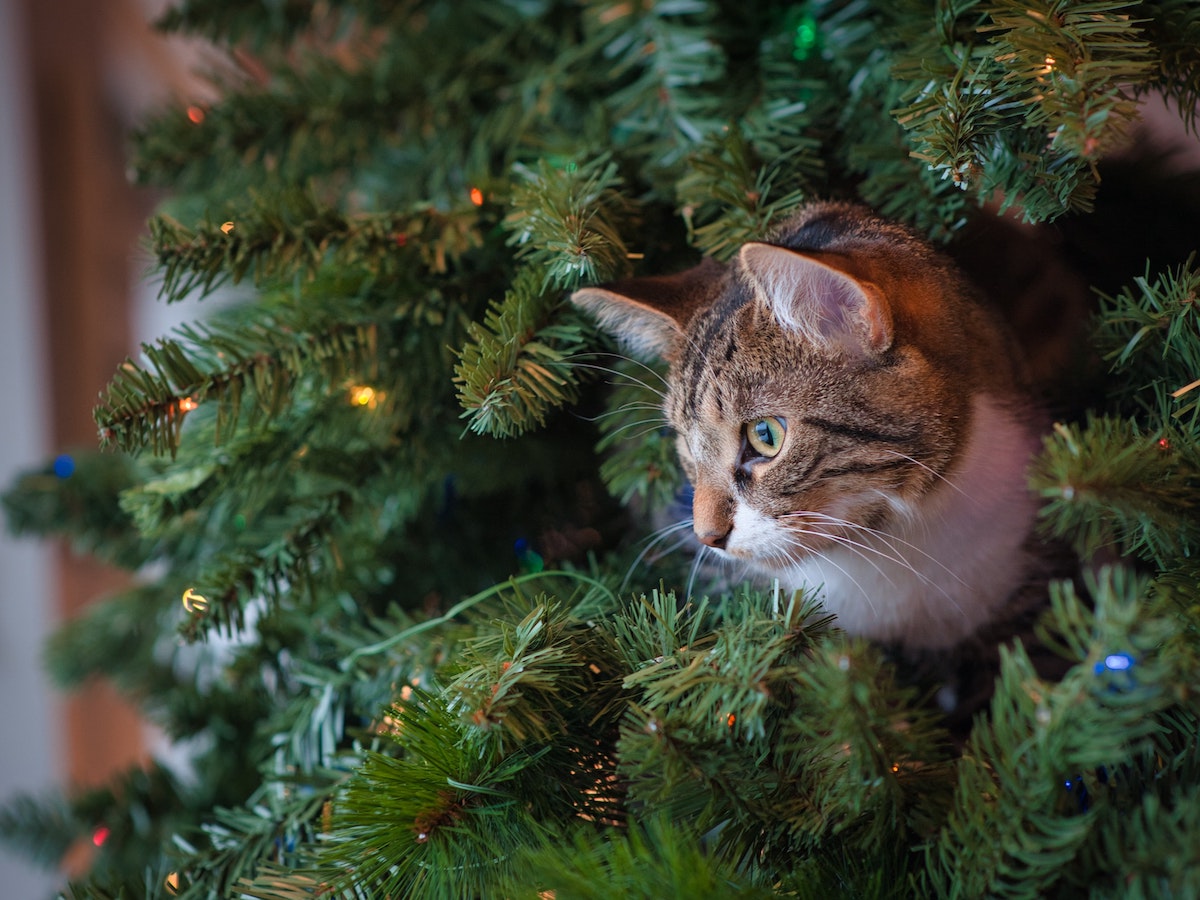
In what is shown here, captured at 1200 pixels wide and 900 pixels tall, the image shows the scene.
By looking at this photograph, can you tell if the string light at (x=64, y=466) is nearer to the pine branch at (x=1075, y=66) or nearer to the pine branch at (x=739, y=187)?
the pine branch at (x=739, y=187)

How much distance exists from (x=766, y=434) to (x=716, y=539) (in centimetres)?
10

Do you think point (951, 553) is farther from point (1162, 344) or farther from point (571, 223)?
point (571, 223)

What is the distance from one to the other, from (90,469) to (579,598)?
0.63 metres

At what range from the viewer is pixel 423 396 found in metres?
0.66

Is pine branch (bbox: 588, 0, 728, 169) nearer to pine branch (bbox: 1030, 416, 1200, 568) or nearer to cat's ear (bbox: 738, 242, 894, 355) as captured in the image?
cat's ear (bbox: 738, 242, 894, 355)

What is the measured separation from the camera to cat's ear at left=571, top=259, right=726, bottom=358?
61 cm

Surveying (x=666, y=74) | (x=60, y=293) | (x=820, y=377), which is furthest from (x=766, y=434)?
(x=60, y=293)

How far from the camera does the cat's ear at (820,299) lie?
1.86ft

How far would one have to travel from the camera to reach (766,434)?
2.23 ft

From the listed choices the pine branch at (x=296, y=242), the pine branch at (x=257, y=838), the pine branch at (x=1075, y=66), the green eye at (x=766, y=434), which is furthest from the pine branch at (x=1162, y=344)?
the pine branch at (x=257, y=838)

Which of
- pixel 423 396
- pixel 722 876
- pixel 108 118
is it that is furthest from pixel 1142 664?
pixel 108 118

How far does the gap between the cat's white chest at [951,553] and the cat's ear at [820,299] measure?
128 millimetres

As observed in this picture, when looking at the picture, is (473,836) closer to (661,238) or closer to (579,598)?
(579,598)

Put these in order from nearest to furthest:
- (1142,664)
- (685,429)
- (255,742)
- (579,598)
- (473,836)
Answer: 1. (1142,664)
2. (473,836)
3. (579,598)
4. (685,429)
5. (255,742)
